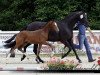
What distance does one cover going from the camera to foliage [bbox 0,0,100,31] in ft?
78.4

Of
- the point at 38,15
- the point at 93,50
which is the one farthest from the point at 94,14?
the point at 93,50

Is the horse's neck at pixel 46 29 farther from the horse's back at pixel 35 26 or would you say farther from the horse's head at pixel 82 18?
the horse's head at pixel 82 18

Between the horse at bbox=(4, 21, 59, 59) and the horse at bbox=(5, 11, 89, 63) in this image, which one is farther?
the horse at bbox=(5, 11, 89, 63)

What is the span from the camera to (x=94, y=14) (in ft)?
84.5

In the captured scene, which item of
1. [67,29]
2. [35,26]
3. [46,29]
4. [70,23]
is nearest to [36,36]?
[46,29]

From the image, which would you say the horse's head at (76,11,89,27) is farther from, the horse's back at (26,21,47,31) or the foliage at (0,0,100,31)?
the foliage at (0,0,100,31)

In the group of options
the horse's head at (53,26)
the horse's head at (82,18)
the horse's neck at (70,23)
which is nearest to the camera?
the horse's head at (53,26)

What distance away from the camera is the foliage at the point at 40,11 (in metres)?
23.9

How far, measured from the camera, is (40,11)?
24094mm

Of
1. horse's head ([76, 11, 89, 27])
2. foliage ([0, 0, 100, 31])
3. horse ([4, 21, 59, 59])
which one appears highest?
horse's head ([76, 11, 89, 27])

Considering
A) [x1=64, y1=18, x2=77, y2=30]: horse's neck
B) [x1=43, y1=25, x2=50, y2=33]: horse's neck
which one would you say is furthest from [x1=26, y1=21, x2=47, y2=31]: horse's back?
[x1=64, y1=18, x2=77, y2=30]: horse's neck

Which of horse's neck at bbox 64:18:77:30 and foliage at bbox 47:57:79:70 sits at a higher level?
horse's neck at bbox 64:18:77:30

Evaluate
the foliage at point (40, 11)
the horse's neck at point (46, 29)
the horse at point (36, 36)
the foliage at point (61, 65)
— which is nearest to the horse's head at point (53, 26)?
the horse at point (36, 36)

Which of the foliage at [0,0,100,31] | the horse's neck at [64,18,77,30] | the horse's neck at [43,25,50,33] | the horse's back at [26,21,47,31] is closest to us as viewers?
the horse's neck at [43,25,50,33]
